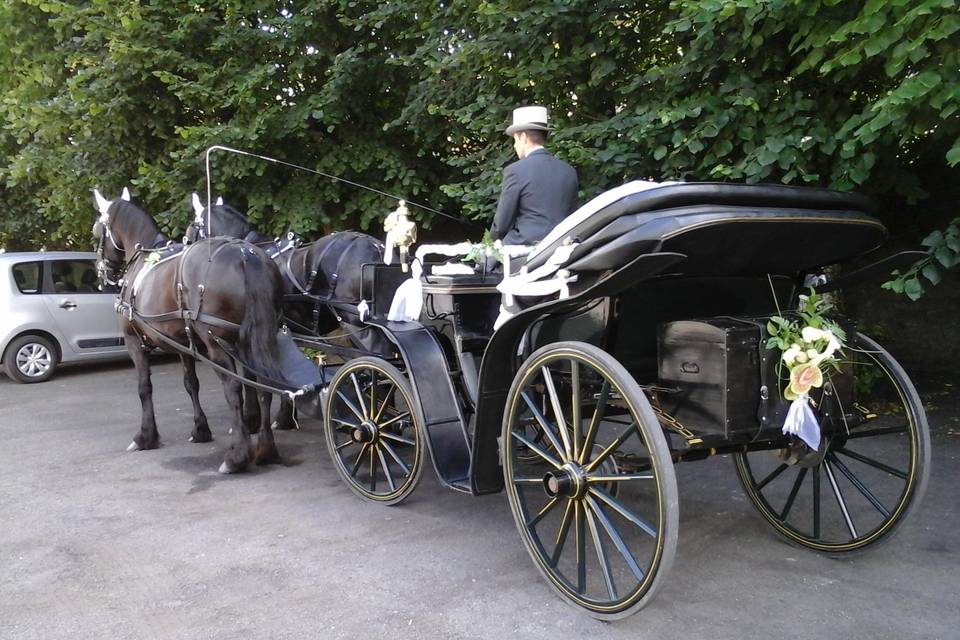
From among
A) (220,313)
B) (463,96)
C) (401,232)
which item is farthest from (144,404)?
(463,96)

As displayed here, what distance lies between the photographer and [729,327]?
10.4ft

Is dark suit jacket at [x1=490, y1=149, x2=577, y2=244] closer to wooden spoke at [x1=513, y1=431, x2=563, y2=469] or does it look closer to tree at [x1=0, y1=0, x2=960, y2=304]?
wooden spoke at [x1=513, y1=431, x2=563, y2=469]

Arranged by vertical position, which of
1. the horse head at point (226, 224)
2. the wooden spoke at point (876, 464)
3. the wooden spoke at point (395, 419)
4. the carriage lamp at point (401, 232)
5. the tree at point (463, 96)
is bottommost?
the wooden spoke at point (876, 464)

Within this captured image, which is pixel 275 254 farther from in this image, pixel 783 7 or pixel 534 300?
pixel 783 7

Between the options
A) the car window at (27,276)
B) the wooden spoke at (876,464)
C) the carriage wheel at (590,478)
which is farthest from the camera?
the car window at (27,276)

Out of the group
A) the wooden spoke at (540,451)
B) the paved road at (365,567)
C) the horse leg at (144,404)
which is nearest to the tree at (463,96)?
the paved road at (365,567)

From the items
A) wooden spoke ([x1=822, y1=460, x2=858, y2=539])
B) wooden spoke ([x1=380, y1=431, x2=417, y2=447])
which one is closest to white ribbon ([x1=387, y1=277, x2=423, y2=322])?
wooden spoke ([x1=380, y1=431, x2=417, y2=447])

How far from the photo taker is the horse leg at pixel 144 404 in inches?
257

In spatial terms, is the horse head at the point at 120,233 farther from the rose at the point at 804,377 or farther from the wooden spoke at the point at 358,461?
the rose at the point at 804,377

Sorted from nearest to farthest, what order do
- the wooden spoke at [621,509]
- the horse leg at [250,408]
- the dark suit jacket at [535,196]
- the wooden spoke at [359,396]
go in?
the wooden spoke at [621,509] → the dark suit jacket at [535,196] → the wooden spoke at [359,396] → the horse leg at [250,408]

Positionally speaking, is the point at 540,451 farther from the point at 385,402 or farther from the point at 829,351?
the point at 385,402

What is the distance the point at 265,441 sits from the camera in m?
5.87

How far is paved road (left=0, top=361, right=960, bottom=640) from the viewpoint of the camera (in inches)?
130

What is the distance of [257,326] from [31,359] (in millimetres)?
6616
